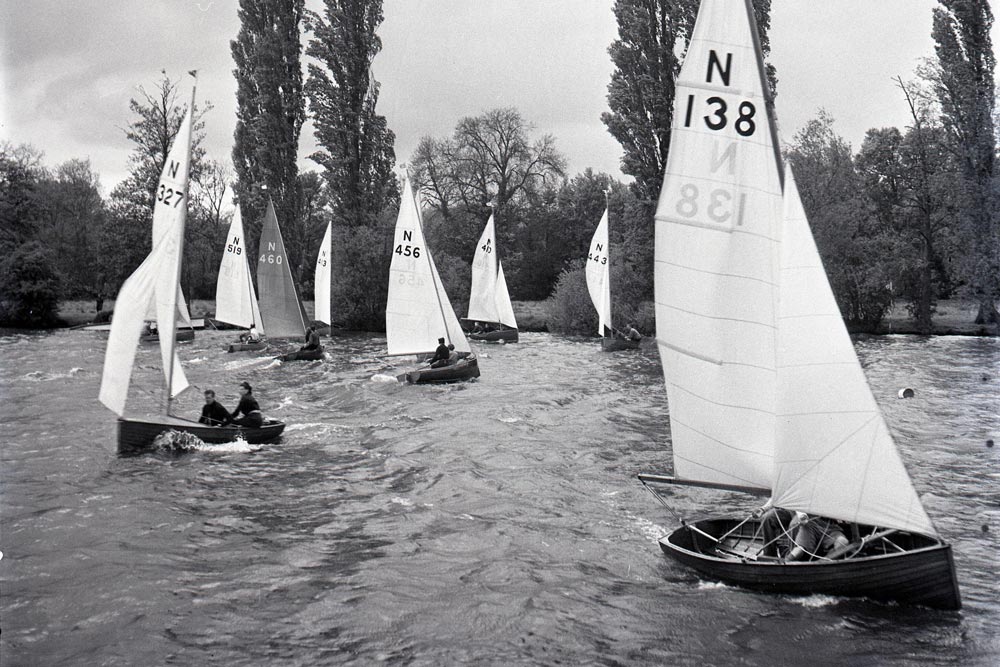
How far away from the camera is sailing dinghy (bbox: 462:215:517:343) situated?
1666 inches

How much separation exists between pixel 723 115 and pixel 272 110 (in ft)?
155

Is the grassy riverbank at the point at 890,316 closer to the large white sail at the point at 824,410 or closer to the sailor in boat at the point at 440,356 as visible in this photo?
the sailor in boat at the point at 440,356

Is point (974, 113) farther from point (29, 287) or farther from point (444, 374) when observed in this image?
point (29, 287)

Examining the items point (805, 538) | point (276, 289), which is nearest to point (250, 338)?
point (276, 289)

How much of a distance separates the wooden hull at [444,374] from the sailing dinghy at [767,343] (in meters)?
16.7

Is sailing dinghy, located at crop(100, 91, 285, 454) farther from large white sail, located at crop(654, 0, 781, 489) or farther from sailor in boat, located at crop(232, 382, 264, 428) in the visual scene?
large white sail, located at crop(654, 0, 781, 489)

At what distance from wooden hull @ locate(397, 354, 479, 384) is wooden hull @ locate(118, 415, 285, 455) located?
30.0 feet

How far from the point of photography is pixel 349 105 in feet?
164

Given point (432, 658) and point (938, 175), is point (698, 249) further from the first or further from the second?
point (938, 175)

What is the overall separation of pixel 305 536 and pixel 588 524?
442cm

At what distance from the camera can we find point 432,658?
27.1 ft

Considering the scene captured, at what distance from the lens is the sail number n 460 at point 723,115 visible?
28.8 feet

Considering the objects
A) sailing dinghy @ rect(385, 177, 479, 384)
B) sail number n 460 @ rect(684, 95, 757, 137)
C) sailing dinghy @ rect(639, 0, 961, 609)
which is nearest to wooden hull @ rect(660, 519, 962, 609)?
sailing dinghy @ rect(639, 0, 961, 609)

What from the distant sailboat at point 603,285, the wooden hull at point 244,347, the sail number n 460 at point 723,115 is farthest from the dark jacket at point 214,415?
the distant sailboat at point 603,285
